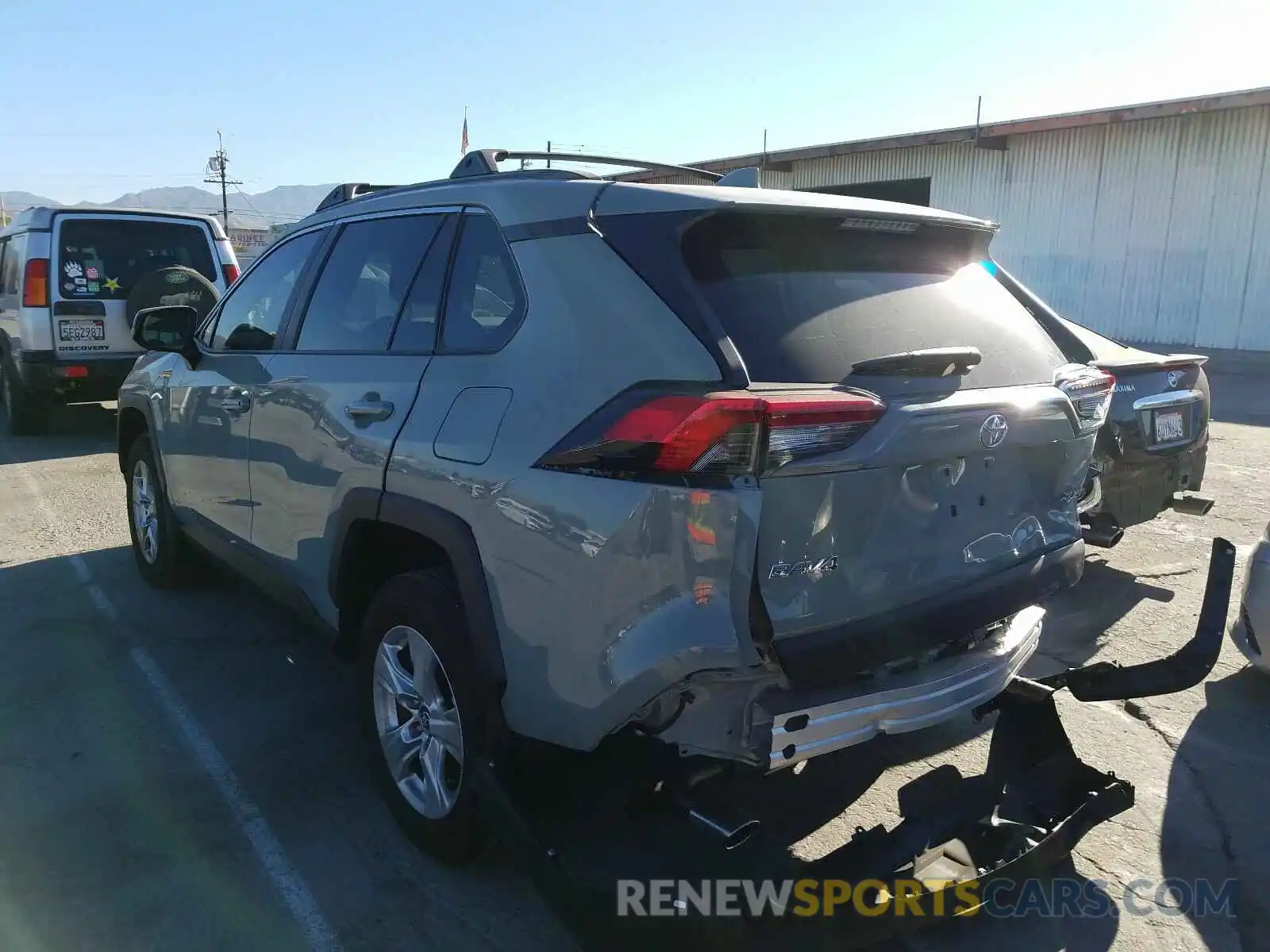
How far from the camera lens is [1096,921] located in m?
2.68

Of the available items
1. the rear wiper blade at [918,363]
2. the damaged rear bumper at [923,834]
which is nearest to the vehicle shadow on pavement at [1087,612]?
the damaged rear bumper at [923,834]

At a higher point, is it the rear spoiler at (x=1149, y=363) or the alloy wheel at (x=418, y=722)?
the rear spoiler at (x=1149, y=363)

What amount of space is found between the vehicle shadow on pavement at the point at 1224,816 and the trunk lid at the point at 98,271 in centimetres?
931

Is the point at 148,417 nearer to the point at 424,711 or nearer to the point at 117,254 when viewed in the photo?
the point at 424,711

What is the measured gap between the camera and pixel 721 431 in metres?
2.06

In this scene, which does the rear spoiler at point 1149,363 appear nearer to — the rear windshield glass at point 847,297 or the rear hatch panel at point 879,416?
the rear windshield glass at point 847,297

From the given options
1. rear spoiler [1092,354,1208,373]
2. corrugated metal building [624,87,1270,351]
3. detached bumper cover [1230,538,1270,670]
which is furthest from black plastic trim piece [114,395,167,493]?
corrugated metal building [624,87,1270,351]

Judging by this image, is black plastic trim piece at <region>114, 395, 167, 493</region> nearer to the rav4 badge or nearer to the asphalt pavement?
the asphalt pavement

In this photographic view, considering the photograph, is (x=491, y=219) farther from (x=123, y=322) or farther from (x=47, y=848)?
(x=123, y=322)

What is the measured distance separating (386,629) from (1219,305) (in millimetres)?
18473

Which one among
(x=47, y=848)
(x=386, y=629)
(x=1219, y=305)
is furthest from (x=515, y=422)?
(x=1219, y=305)

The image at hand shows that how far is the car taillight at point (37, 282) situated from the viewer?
9.05 metres

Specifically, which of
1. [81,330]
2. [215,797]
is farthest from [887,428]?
[81,330]

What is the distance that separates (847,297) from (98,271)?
9.02 m
